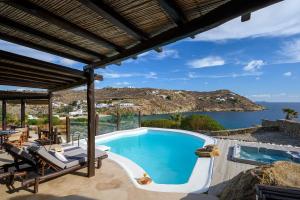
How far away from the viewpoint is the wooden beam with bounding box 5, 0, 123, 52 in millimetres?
3228

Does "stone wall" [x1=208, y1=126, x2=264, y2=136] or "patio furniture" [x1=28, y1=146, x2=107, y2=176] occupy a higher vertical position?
"patio furniture" [x1=28, y1=146, x2=107, y2=176]

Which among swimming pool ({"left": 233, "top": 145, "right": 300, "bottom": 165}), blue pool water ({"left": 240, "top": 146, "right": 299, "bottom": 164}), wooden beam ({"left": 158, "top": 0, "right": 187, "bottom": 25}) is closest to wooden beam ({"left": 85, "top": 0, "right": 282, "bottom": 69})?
wooden beam ({"left": 158, "top": 0, "right": 187, "bottom": 25})

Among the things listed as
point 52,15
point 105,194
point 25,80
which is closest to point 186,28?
point 52,15

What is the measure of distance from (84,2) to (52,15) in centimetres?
81

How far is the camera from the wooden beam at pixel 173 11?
10.7 feet

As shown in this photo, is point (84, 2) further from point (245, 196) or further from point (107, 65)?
point (245, 196)

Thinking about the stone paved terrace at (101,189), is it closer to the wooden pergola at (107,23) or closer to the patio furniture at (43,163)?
the patio furniture at (43,163)

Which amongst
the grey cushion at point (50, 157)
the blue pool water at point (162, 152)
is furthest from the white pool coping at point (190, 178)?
the grey cushion at point (50, 157)

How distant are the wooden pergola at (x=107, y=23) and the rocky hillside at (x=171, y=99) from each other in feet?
140

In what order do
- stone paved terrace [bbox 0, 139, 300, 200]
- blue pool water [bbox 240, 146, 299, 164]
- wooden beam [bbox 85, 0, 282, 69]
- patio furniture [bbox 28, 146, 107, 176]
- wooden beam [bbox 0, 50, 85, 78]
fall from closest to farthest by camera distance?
wooden beam [bbox 85, 0, 282, 69]
wooden beam [bbox 0, 50, 85, 78]
stone paved terrace [bbox 0, 139, 300, 200]
patio furniture [bbox 28, 146, 107, 176]
blue pool water [bbox 240, 146, 299, 164]

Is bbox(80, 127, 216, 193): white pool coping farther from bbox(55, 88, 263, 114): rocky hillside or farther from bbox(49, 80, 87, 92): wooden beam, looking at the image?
bbox(55, 88, 263, 114): rocky hillside

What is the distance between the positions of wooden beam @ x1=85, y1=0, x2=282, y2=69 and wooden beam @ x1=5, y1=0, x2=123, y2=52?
89 centimetres

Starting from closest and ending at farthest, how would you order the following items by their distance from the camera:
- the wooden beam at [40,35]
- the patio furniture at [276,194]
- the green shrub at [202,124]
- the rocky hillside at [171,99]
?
the patio furniture at [276,194] < the wooden beam at [40,35] < the green shrub at [202,124] < the rocky hillside at [171,99]

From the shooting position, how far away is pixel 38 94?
11.1 meters
